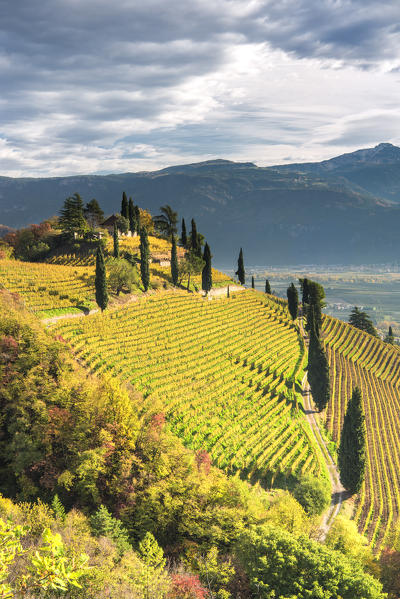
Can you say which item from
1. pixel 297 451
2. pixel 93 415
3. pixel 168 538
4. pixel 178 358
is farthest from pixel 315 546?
pixel 178 358

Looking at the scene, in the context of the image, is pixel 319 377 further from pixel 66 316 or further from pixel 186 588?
pixel 186 588

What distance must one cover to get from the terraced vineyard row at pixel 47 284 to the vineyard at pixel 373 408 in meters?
45.3

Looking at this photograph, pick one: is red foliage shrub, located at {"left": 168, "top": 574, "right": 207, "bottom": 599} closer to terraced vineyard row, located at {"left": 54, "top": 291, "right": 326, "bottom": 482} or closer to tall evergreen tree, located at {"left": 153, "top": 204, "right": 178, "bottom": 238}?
terraced vineyard row, located at {"left": 54, "top": 291, "right": 326, "bottom": 482}

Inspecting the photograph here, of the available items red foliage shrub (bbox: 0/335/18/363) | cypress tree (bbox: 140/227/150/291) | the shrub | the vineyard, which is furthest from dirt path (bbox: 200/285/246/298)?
red foliage shrub (bbox: 0/335/18/363)

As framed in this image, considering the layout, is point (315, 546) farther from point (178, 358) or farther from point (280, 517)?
point (178, 358)

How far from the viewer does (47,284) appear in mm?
57750

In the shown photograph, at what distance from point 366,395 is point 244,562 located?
54.6 meters

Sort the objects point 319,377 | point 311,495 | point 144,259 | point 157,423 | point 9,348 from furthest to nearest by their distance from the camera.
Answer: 1. point 144,259
2. point 319,377
3. point 311,495
4. point 9,348
5. point 157,423

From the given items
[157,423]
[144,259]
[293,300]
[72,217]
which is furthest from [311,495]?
[72,217]

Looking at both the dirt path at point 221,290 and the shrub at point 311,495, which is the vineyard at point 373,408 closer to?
the shrub at point 311,495

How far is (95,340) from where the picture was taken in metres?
48.6

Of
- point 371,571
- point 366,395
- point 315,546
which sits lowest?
point 366,395

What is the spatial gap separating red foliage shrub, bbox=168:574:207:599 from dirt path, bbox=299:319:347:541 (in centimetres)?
1399

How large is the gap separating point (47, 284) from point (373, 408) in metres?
61.1
